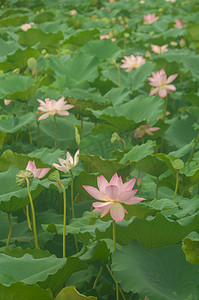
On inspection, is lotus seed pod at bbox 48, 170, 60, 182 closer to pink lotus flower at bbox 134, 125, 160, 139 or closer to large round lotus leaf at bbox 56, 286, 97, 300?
large round lotus leaf at bbox 56, 286, 97, 300

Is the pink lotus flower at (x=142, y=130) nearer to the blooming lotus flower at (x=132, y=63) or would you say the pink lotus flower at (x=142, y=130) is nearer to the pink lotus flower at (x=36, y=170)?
the pink lotus flower at (x=36, y=170)

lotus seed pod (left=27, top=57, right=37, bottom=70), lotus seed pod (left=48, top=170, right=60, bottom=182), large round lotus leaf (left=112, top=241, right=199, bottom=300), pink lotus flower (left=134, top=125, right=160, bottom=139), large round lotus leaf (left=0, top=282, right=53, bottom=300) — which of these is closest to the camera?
large round lotus leaf (left=0, top=282, right=53, bottom=300)

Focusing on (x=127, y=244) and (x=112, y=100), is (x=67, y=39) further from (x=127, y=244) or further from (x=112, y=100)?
(x=127, y=244)

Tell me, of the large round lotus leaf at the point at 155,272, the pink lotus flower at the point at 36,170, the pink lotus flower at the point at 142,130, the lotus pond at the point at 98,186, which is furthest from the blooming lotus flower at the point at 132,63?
the large round lotus leaf at the point at 155,272

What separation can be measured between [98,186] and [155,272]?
22 cm

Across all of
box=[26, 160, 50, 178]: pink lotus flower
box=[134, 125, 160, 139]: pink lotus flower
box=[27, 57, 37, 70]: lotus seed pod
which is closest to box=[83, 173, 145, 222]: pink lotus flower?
box=[26, 160, 50, 178]: pink lotus flower

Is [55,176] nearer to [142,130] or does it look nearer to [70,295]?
[70,295]

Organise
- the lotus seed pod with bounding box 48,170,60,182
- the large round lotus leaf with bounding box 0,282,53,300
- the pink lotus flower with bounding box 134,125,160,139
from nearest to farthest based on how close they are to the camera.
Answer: the large round lotus leaf with bounding box 0,282,53,300, the lotus seed pod with bounding box 48,170,60,182, the pink lotus flower with bounding box 134,125,160,139

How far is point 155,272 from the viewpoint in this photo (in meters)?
0.97

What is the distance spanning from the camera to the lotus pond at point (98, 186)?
91 cm

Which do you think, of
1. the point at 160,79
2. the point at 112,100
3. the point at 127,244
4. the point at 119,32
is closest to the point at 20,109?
the point at 112,100

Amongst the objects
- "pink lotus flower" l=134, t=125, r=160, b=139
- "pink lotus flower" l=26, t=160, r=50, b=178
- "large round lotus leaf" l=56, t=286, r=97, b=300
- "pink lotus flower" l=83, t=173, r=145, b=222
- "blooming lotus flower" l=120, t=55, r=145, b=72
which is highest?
"pink lotus flower" l=83, t=173, r=145, b=222

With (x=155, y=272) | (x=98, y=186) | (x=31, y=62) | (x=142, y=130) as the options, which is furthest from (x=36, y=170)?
(x=31, y=62)

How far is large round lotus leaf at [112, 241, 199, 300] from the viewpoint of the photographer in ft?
2.91
